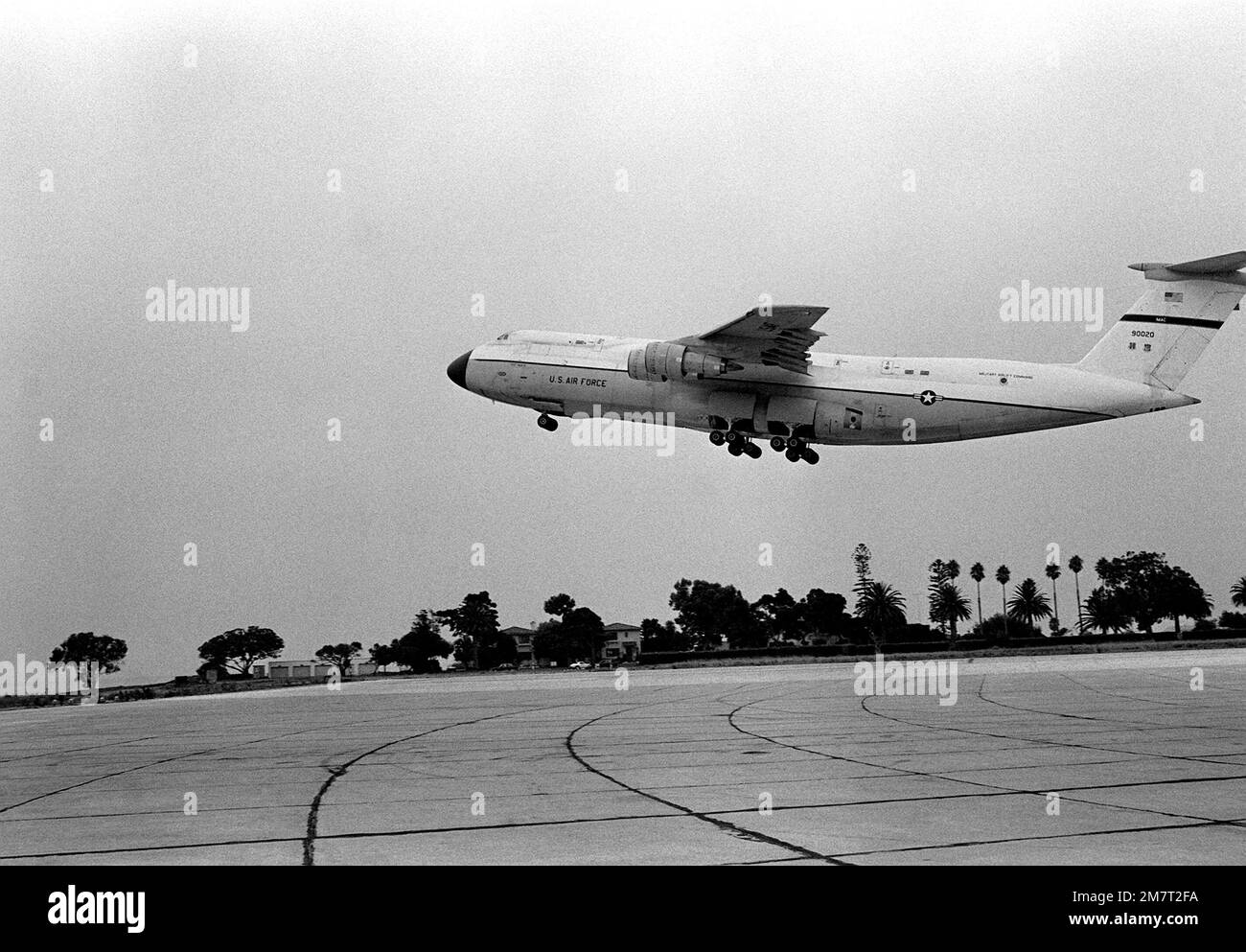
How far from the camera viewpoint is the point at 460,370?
140 ft

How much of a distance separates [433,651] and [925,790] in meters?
108

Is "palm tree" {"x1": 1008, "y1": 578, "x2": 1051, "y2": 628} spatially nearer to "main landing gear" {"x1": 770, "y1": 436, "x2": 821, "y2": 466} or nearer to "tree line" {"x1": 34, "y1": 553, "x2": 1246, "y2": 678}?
"tree line" {"x1": 34, "y1": 553, "x2": 1246, "y2": 678}

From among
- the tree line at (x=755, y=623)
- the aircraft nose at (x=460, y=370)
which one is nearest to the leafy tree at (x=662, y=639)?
the tree line at (x=755, y=623)

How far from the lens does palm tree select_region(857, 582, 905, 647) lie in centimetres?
8875

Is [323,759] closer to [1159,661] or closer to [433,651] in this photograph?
[1159,661]

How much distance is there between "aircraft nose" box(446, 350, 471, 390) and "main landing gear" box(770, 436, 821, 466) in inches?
457

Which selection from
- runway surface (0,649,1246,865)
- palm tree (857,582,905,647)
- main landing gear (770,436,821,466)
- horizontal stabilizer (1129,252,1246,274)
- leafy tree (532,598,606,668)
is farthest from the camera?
leafy tree (532,598,606,668)

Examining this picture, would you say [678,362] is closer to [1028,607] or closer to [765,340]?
[765,340]

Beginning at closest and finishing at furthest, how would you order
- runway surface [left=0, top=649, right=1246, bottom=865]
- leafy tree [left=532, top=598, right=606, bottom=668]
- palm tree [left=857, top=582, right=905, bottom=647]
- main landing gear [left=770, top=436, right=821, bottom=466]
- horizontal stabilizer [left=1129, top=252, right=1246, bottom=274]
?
runway surface [left=0, top=649, right=1246, bottom=865]
horizontal stabilizer [left=1129, top=252, right=1246, bottom=274]
main landing gear [left=770, top=436, right=821, bottom=466]
palm tree [left=857, top=582, right=905, bottom=647]
leafy tree [left=532, top=598, right=606, bottom=668]

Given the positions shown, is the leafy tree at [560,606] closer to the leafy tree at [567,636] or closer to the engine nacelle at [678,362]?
the leafy tree at [567,636]

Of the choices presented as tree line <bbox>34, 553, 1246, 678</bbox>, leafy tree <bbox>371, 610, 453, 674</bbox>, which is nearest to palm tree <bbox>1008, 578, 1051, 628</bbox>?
tree line <bbox>34, 553, 1246, 678</bbox>

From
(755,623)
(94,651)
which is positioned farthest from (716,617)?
(94,651)

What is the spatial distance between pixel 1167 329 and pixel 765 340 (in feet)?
39.1

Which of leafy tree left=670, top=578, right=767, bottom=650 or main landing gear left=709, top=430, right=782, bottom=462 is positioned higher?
main landing gear left=709, top=430, right=782, bottom=462
